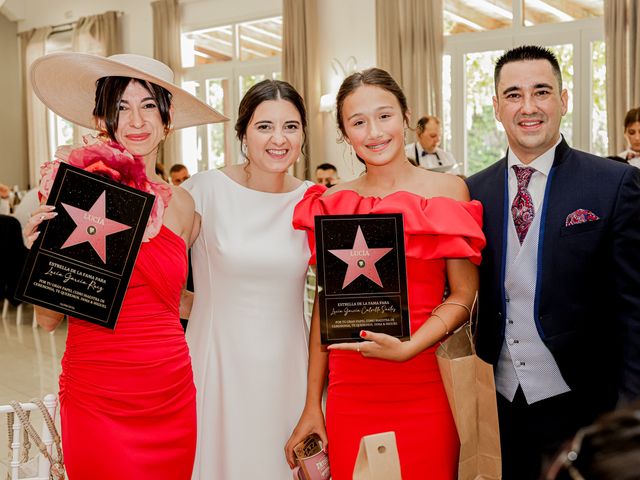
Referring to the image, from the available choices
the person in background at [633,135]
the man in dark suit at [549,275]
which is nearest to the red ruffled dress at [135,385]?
the man in dark suit at [549,275]

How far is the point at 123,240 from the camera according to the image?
1812 millimetres

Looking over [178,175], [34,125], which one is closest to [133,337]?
[178,175]

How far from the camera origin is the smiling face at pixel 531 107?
1979 mm

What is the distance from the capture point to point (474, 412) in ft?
6.31

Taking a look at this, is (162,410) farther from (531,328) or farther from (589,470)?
(589,470)

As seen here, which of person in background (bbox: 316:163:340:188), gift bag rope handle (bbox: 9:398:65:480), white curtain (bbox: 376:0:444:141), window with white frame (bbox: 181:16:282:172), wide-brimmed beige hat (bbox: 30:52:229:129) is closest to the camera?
gift bag rope handle (bbox: 9:398:65:480)

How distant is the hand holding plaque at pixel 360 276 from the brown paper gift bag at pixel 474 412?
16 cm

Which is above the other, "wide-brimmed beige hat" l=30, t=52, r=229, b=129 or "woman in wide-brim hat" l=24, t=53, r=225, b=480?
"wide-brimmed beige hat" l=30, t=52, r=229, b=129

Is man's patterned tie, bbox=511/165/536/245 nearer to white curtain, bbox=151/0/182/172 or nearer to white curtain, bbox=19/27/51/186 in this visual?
white curtain, bbox=151/0/182/172

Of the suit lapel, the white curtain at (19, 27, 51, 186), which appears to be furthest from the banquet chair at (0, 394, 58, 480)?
the white curtain at (19, 27, 51, 186)

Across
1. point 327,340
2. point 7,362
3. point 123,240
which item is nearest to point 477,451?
point 327,340

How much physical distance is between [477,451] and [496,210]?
657 mm

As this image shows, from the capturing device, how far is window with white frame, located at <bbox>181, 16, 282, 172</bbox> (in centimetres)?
1203

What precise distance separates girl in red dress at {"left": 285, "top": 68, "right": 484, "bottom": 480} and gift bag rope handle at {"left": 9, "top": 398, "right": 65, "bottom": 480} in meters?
0.71
